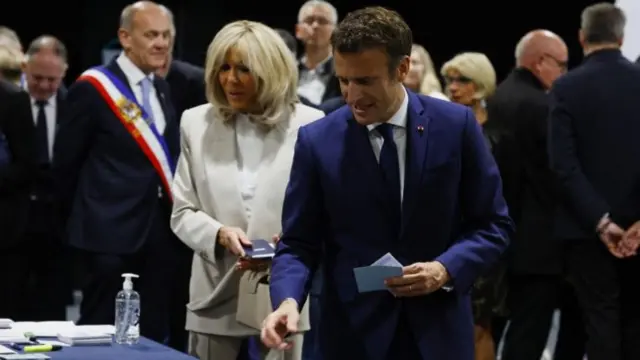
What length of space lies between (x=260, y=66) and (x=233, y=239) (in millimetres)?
564

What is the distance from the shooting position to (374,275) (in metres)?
2.86

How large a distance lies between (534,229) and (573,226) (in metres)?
0.41

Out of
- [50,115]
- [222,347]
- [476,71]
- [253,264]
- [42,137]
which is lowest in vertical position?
[222,347]

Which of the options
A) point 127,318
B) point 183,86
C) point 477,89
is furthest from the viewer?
point 477,89

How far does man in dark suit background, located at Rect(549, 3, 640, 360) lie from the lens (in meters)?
5.41

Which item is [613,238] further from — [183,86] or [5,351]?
[5,351]

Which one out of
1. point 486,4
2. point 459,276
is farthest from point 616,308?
point 486,4

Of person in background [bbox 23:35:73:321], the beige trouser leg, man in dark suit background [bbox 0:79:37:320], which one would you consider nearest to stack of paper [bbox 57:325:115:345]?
the beige trouser leg

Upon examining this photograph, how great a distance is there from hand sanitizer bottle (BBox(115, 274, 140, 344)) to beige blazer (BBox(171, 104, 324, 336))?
418 millimetres

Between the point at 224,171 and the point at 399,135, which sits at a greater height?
the point at 399,135

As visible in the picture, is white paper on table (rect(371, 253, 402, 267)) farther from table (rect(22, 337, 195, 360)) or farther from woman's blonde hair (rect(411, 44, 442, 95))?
woman's blonde hair (rect(411, 44, 442, 95))

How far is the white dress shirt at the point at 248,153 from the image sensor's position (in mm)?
3975

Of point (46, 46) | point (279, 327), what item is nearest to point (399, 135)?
point (279, 327)

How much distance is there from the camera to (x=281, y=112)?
4.02 metres
